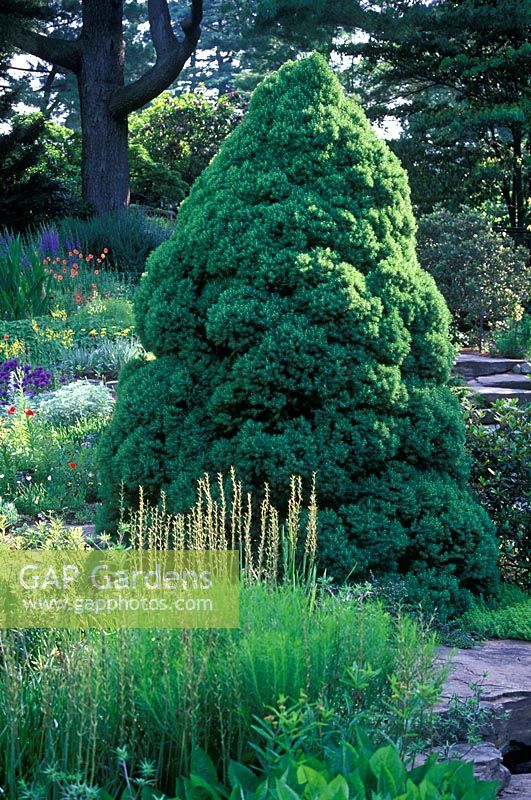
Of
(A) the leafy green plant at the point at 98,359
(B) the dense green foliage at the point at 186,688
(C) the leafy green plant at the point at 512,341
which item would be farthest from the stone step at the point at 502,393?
(B) the dense green foliage at the point at 186,688

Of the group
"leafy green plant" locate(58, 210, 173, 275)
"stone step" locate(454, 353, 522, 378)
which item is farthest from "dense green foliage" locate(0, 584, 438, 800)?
"leafy green plant" locate(58, 210, 173, 275)

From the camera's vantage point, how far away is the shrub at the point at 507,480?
183 inches

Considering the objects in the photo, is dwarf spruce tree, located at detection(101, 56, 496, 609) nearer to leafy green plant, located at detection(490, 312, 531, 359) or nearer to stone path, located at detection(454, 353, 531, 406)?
stone path, located at detection(454, 353, 531, 406)

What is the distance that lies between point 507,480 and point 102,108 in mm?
14314

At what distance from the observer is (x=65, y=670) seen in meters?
2.46

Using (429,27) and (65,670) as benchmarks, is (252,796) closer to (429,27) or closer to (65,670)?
(65,670)

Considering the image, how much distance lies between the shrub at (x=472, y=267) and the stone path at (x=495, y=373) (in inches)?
40.9

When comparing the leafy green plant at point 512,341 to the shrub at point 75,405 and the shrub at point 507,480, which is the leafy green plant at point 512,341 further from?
the shrub at point 507,480

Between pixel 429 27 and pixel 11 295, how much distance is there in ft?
33.0

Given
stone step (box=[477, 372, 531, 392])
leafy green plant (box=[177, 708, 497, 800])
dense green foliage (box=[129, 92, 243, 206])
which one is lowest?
leafy green plant (box=[177, 708, 497, 800])

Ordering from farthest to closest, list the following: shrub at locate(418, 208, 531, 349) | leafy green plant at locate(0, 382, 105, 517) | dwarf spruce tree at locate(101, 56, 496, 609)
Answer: shrub at locate(418, 208, 531, 349)
leafy green plant at locate(0, 382, 105, 517)
dwarf spruce tree at locate(101, 56, 496, 609)

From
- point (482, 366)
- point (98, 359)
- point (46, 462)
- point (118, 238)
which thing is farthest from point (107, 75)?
point (46, 462)

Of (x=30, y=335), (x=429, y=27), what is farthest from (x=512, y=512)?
(x=429, y=27)

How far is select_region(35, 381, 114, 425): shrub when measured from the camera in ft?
23.5
